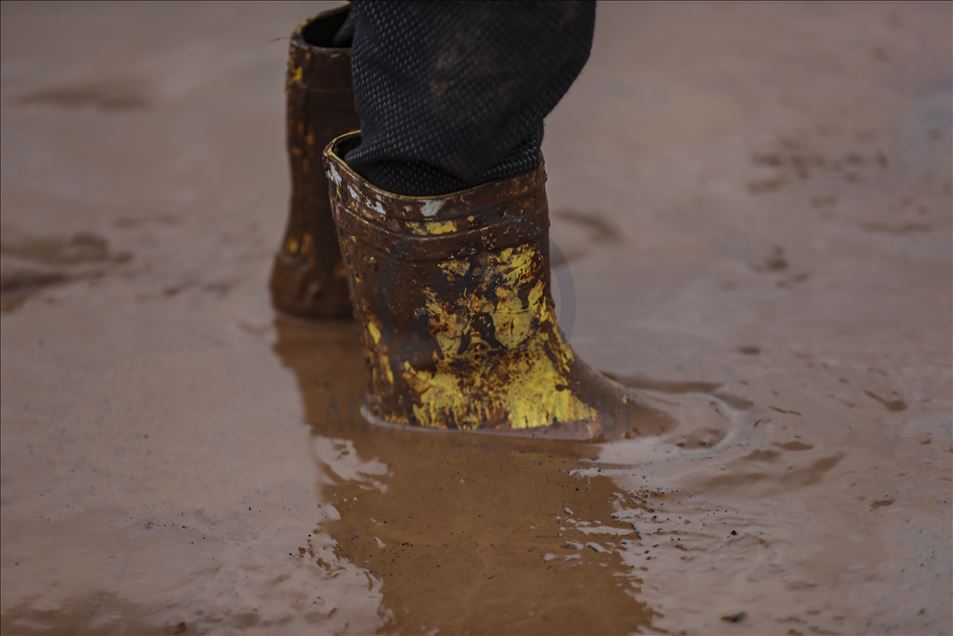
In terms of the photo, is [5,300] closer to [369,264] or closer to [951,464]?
[369,264]

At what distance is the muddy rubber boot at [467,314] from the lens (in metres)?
1.67

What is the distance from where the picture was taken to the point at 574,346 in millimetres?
2164

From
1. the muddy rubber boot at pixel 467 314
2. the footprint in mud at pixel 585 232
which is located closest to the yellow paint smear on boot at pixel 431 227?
the muddy rubber boot at pixel 467 314

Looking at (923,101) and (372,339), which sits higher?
(923,101)

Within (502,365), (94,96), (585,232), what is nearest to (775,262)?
(585,232)

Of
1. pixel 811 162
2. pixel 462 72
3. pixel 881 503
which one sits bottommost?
pixel 881 503

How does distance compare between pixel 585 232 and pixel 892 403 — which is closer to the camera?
pixel 892 403

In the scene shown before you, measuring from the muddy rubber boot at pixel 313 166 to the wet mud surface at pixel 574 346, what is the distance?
0.27 ft

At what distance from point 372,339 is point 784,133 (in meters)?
1.59

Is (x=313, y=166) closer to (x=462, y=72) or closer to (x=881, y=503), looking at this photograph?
(x=462, y=72)

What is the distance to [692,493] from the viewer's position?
5.36 feet

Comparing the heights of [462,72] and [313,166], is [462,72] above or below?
above

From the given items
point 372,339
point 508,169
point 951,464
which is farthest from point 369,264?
point 951,464

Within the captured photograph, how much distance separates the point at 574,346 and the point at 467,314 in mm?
477
